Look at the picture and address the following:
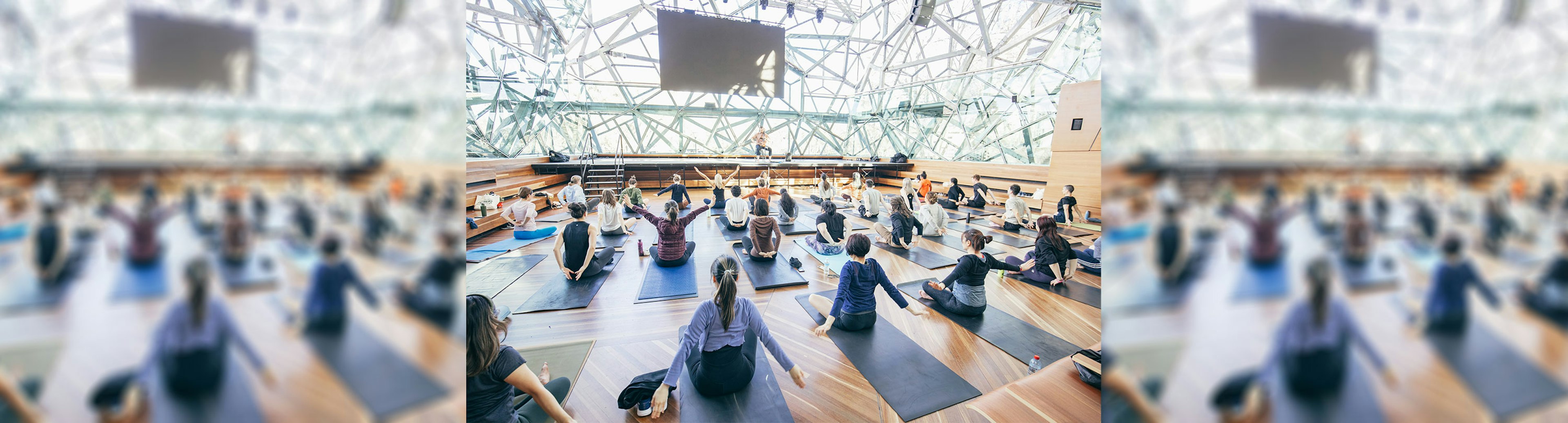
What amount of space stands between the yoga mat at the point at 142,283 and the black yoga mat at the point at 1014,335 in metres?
3.58

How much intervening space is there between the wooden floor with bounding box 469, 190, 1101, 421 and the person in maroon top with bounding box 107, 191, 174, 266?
222cm

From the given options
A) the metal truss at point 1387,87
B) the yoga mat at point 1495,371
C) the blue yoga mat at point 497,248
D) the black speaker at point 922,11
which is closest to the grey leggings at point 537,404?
the metal truss at point 1387,87

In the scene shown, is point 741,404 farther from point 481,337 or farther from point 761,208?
point 761,208

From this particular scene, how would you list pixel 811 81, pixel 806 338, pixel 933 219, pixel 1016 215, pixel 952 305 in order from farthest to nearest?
pixel 811 81 → pixel 1016 215 → pixel 933 219 → pixel 952 305 → pixel 806 338

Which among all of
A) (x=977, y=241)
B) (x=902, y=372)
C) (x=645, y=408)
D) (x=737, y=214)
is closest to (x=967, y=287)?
(x=977, y=241)

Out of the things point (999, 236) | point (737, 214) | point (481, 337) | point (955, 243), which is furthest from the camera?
point (737, 214)

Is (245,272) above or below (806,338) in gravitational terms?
above

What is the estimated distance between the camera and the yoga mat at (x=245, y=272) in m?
0.45

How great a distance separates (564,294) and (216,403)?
13.2ft

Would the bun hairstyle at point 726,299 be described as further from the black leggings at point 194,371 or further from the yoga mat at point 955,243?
the yoga mat at point 955,243

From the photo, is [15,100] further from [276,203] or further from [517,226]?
[517,226]

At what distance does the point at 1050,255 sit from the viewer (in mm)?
4484

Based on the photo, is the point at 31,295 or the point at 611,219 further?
the point at 611,219

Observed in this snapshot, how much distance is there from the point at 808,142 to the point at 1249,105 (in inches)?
Result: 715
